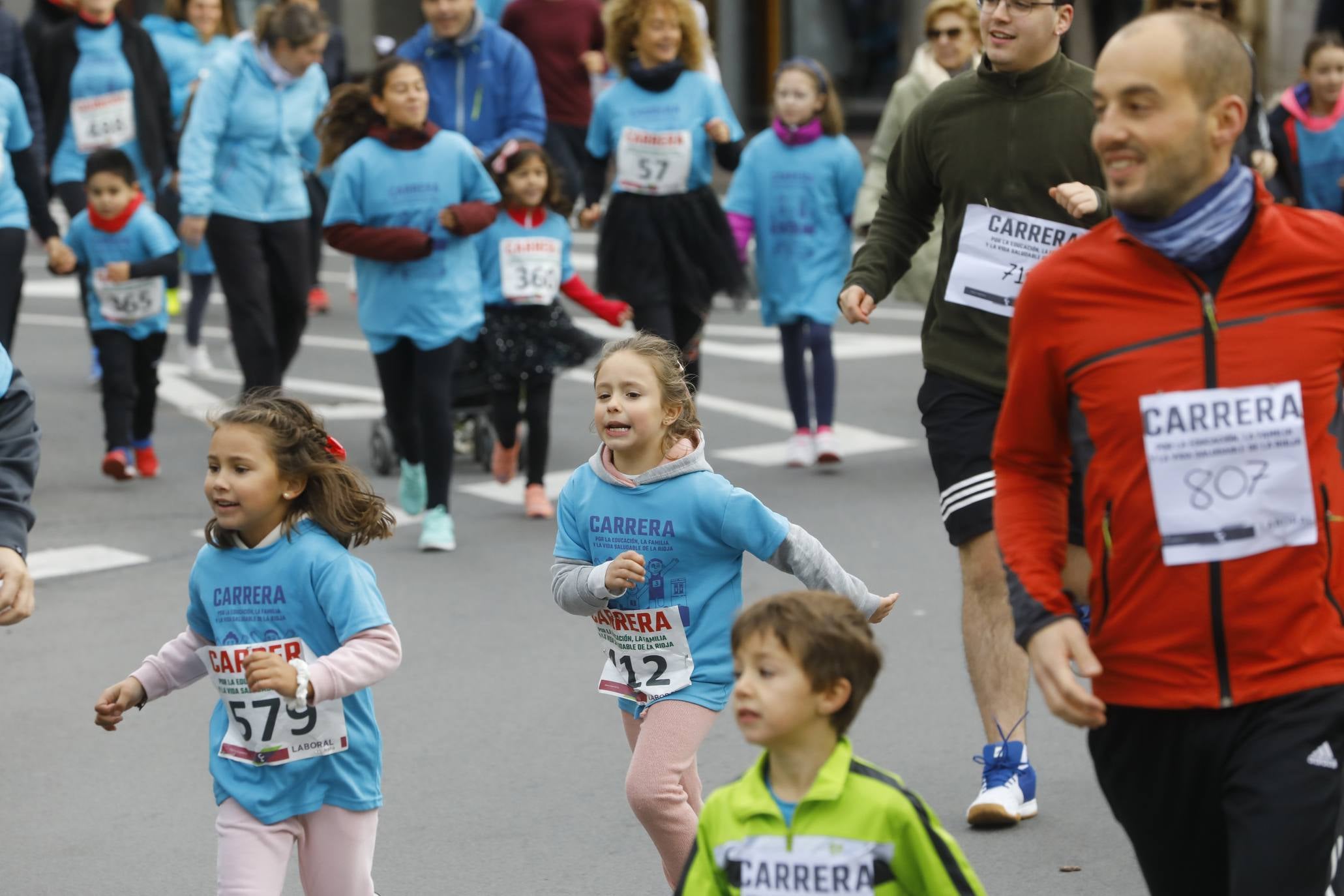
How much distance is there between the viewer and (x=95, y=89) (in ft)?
39.3

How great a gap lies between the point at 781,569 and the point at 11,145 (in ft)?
20.4

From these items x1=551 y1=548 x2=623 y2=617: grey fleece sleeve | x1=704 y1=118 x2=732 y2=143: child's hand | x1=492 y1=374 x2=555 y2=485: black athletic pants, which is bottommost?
x1=492 y1=374 x2=555 y2=485: black athletic pants

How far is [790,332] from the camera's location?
10781 mm

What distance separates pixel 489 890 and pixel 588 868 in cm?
27

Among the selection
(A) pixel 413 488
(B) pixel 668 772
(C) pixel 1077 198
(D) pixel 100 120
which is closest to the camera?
(B) pixel 668 772

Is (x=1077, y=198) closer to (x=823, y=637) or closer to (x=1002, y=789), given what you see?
(x=1002, y=789)

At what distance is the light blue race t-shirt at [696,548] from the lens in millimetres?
4500

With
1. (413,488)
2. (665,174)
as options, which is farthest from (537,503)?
(665,174)

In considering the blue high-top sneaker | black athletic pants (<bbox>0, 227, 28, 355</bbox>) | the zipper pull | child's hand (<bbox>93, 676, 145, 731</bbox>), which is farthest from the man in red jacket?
black athletic pants (<bbox>0, 227, 28, 355</bbox>)

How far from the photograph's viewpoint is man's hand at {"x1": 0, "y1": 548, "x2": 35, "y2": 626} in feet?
A: 13.7

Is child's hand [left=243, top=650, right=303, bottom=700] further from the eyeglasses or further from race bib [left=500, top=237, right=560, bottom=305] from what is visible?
race bib [left=500, top=237, right=560, bottom=305]

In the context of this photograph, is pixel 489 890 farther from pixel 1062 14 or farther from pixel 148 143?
pixel 148 143

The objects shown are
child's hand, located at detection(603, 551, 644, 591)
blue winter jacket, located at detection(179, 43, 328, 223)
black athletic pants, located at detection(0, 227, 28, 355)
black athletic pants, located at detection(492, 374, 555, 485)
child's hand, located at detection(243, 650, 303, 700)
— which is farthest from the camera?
blue winter jacket, located at detection(179, 43, 328, 223)

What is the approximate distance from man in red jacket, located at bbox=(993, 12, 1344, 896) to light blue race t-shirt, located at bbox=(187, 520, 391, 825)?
1.41m
